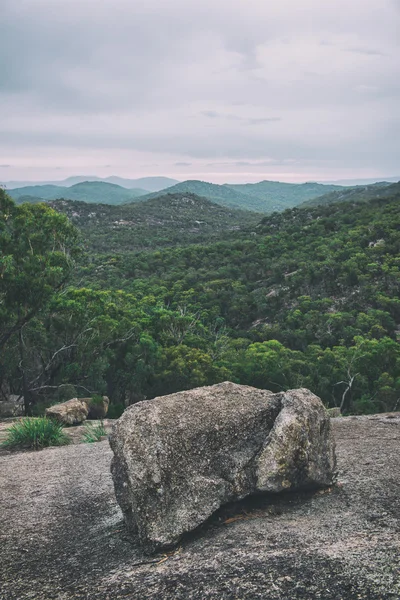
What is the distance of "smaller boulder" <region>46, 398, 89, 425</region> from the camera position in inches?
553

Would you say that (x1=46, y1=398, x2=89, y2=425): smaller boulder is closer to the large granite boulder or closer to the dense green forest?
the dense green forest

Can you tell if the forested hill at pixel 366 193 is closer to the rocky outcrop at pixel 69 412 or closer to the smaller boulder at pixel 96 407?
the smaller boulder at pixel 96 407

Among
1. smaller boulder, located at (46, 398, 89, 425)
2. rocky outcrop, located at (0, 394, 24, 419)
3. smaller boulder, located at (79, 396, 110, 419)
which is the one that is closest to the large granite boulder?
smaller boulder, located at (46, 398, 89, 425)

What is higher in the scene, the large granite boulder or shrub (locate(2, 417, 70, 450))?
the large granite boulder

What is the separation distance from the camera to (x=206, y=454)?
5.43 metres

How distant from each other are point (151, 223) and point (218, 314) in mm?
58932

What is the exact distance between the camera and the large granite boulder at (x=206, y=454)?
16.4 ft

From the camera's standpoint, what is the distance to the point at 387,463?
6898 mm

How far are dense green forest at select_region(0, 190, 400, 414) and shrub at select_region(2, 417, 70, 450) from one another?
22.3ft

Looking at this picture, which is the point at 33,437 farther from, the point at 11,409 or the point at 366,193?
the point at 366,193

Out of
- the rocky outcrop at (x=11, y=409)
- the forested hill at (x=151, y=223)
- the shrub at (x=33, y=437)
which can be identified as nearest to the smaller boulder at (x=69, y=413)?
the shrub at (x=33, y=437)

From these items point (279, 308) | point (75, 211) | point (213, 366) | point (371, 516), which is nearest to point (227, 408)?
point (371, 516)

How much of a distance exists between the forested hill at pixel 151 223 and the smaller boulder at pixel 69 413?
2066 inches

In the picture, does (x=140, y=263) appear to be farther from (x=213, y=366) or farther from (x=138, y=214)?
(x=138, y=214)
